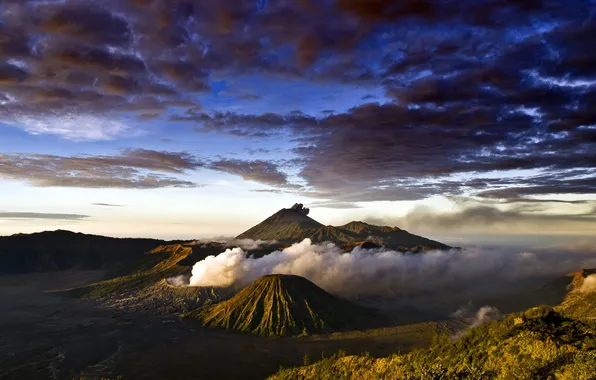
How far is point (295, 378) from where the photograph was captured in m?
116

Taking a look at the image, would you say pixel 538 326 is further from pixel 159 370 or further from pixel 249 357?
pixel 159 370

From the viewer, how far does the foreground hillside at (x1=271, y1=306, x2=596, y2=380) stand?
A: 61906 millimetres

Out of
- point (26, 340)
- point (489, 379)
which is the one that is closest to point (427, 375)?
point (489, 379)

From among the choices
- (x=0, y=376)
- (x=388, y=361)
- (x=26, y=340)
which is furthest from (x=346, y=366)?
(x=26, y=340)

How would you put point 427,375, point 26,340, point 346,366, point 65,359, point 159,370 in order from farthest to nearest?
1. point 26,340
2. point 65,359
3. point 159,370
4. point 346,366
5. point 427,375

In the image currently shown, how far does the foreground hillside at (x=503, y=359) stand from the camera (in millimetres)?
61906

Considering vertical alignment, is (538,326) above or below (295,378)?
above

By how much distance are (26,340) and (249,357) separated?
104m

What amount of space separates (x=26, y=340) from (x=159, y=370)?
7967 cm

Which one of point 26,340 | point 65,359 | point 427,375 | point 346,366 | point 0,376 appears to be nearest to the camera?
point 427,375

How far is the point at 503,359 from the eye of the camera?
76312 millimetres

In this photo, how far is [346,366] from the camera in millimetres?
109312

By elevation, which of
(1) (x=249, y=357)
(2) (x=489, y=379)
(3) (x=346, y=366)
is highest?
(2) (x=489, y=379)

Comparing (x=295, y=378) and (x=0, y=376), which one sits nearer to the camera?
(x=295, y=378)
